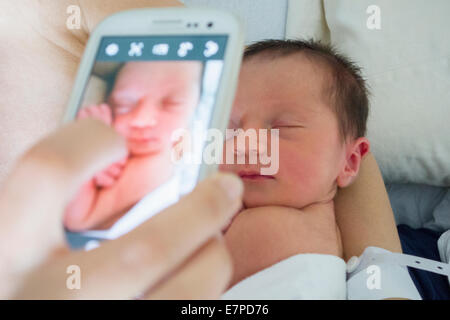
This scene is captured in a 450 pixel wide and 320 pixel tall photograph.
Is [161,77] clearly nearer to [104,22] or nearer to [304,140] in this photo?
[104,22]

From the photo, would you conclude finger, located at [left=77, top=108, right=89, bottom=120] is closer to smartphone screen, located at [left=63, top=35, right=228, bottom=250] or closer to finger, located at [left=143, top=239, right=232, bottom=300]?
smartphone screen, located at [left=63, top=35, right=228, bottom=250]

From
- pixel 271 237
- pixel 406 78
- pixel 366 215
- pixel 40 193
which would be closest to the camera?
pixel 40 193

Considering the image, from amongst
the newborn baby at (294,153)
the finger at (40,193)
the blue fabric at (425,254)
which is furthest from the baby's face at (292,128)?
the finger at (40,193)

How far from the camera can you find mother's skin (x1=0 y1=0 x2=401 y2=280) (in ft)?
2.42

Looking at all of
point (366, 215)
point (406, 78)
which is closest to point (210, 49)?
point (366, 215)

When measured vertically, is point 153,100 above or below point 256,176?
above

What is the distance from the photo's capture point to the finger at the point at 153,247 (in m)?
0.28

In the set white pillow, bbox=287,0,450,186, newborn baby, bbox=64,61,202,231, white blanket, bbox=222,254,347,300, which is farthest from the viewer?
white pillow, bbox=287,0,450,186

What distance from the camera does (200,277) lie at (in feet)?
1.04

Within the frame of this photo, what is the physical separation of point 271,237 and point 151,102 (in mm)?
357

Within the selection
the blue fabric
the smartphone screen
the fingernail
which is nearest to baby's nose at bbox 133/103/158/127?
the smartphone screen

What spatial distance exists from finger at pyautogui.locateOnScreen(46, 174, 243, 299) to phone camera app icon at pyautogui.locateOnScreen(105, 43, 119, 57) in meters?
0.28

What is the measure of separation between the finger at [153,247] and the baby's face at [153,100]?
0.15 metres

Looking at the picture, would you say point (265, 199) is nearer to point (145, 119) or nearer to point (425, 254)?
point (145, 119)
